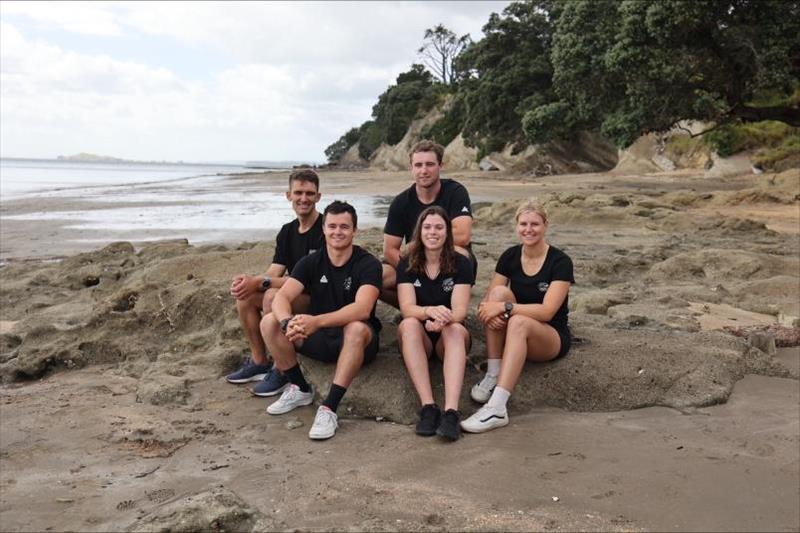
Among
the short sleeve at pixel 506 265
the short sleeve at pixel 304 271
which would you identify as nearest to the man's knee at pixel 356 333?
the short sleeve at pixel 304 271

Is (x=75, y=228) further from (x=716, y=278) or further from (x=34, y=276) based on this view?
(x=716, y=278)

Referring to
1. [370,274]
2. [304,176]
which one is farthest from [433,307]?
[304,176]

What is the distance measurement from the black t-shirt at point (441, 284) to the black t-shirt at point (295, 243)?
849 mm

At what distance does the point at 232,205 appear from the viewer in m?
20.5

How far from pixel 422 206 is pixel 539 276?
1.03 meters

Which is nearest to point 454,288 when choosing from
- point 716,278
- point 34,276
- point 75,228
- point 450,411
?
point 450,411

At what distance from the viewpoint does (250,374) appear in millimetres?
4590

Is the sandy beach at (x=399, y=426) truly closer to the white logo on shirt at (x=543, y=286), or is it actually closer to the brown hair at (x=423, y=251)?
the white logo on shirt at (x=543, y=286)

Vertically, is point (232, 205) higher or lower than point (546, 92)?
lower

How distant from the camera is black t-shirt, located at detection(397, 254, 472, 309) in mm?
4012

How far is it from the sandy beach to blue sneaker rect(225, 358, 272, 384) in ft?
0.30

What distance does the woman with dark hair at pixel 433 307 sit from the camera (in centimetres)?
370

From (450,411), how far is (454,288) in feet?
2.55

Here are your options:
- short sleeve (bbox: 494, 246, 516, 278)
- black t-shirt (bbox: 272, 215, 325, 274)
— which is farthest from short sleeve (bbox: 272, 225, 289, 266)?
short sleeve (bbox: 494, 246, 516, 278)
